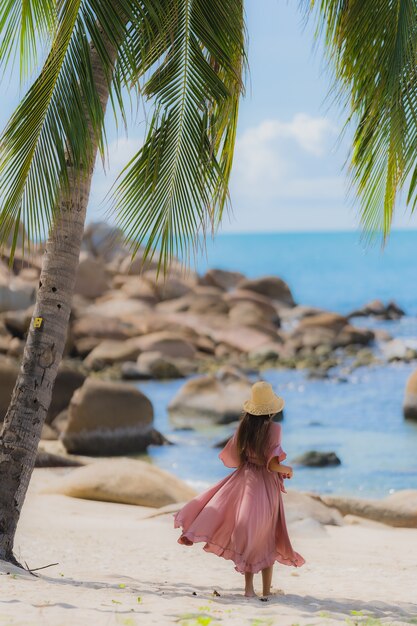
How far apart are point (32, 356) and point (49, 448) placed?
898 cm

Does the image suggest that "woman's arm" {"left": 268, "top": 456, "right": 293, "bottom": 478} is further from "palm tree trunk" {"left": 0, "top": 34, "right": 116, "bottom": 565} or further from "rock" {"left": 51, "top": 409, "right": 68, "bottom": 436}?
"rock" {"left": 51, "top": 409, "right": 68, "bottom": 436}

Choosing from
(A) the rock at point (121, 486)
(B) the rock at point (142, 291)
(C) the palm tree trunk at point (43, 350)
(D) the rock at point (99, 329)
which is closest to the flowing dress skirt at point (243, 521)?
(C) the palm tree trunk at point (43, 350)

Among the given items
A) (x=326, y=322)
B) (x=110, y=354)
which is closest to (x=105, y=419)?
(x=110, y=354)

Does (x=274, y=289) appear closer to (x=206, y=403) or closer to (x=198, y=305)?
(x=198, y=305)

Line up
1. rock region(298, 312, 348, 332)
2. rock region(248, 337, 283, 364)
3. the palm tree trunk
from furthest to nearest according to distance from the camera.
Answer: rock region(298, 312, 348, 332)
rock region(248, 337, 283, 364)
the palm tree trunk

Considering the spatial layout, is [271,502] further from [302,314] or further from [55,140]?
[302,314]

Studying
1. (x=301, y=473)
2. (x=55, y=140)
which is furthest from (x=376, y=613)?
(x=301, y=473)

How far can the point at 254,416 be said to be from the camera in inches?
252

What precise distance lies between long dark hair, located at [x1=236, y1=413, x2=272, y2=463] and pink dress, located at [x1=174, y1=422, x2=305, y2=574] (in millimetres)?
36

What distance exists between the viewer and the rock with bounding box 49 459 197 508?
11.7 meters

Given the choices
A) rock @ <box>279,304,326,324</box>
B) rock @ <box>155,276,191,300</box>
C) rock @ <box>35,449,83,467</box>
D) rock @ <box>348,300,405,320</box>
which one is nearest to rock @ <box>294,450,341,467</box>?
rock @ <box>35,449,83,467</box>

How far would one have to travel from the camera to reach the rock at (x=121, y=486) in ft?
38.3

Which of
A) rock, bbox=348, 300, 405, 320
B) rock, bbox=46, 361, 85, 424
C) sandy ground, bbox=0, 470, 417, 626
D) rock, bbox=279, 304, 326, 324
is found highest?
rock, bbox=348, 300, 405, 320

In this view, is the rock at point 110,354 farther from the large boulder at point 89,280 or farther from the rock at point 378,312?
the rock at point 378,312
